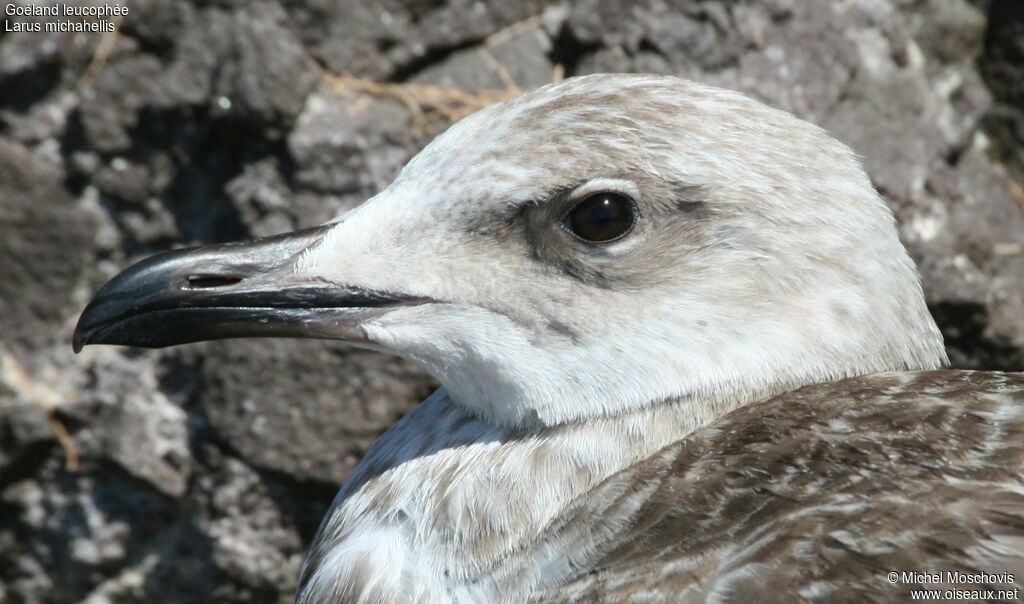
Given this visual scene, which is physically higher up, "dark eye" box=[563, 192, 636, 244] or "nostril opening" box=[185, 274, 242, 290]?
"dark eye" box=[563, 192, 636, 244]

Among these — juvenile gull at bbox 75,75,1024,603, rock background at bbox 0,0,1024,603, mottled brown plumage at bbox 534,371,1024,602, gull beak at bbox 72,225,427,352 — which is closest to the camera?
mottled brown plumage at bbox 534,371,1024,602

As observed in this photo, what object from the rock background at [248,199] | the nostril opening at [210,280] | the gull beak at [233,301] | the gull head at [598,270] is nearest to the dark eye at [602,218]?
the gull head at [598,270]

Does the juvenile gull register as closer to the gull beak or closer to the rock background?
the gull beak

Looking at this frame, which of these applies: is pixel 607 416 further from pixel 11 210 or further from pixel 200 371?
pixel 11 210

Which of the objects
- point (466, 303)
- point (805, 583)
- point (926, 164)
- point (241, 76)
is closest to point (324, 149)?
point (241, 76)

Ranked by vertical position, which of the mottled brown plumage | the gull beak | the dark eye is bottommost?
the mottled brown plumage

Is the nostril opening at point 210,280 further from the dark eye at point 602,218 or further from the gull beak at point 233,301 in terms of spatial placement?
the dark eye at point 602,218

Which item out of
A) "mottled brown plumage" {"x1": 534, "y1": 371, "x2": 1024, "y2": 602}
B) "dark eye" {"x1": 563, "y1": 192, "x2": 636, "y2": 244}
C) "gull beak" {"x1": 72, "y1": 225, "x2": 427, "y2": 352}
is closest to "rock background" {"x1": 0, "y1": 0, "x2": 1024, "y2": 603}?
"gull beak" {"x1": 72, "y1": 225, "x2": 427, "y2": 352}
